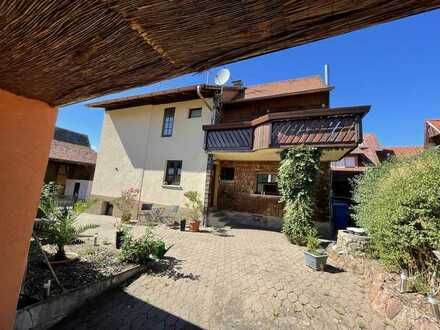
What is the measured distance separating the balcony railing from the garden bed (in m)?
6.82

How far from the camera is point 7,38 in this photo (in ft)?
3.74

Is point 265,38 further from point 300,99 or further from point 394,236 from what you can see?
point 300,99

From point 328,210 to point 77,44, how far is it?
37.9 feet

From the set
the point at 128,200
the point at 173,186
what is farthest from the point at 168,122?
the point at 128,200

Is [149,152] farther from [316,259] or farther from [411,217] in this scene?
[411,217]

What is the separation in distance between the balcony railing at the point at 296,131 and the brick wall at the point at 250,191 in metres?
2.52

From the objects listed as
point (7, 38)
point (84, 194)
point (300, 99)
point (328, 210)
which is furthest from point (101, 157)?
point (7, 38)

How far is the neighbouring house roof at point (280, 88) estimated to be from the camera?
41.5ft

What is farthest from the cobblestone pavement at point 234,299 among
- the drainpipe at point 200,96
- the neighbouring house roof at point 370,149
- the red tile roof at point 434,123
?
the neighbouring house roof at point 370,149

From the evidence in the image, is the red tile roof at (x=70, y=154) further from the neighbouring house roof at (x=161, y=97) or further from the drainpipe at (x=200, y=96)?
the drainpipe at (x=200, y=96)

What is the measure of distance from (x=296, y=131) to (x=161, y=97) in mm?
8587

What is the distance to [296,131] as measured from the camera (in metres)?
9.12

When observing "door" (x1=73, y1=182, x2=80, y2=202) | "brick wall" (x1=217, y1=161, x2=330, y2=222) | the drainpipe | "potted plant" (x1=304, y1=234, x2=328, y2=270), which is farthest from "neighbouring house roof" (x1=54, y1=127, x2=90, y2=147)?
"potted plant" (x1=304, y1=234, x2=328, y2=270)

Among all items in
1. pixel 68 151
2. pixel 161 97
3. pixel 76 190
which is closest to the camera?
pixel 161 97
